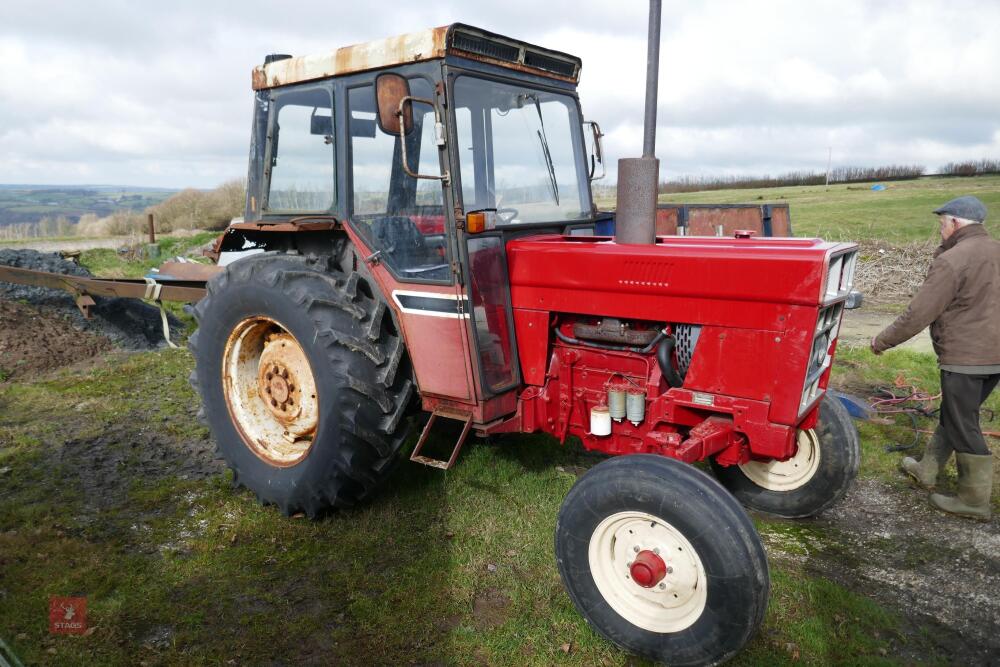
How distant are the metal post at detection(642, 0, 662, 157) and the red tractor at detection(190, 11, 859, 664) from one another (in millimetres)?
35

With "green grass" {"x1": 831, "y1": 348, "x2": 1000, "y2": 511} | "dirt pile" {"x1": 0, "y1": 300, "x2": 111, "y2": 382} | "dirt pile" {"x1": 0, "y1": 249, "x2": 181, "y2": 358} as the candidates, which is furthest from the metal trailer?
"dirt pile" {"x1": 0, "y1": 249, "x2": 181, "y2": 358}

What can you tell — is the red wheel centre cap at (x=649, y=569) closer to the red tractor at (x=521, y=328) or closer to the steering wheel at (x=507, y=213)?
the red tractor at (x=521, y=328)

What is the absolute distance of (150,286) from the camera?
6.03 m

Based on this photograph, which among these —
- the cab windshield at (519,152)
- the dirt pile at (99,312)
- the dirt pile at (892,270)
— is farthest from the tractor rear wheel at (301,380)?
the dirt pile at (892,270)

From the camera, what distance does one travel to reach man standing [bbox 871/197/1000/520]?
151 inches

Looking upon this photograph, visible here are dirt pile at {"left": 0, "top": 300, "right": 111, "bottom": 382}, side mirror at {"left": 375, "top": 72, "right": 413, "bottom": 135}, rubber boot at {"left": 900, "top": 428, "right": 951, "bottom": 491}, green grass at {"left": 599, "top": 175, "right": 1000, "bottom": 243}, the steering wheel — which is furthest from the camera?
green grass at {"left": 599, "top": 175, "right": 1000, "bottom": 243}

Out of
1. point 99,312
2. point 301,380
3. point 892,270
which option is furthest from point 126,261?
point 892,270

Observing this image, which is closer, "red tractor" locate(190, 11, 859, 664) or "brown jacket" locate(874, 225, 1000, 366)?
"red tractor" locate(190, 11, 859, 664)

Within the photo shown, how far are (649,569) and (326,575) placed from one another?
1581mm

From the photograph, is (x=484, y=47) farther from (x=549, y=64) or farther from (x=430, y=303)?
(x=430, y=303)

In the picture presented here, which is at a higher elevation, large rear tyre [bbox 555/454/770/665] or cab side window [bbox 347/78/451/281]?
cab side window [bbox 347/78/451/281]

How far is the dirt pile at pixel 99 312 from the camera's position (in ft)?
24.0

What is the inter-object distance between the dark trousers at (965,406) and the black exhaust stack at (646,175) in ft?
7.01

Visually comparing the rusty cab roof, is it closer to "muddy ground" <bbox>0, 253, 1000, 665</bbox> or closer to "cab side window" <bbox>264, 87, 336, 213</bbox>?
"cab side window" <bbox>264, 87, 336, 213</bbox>
